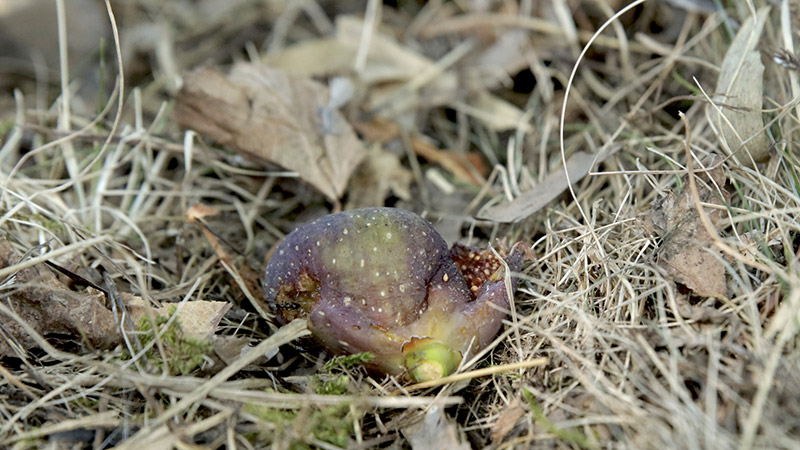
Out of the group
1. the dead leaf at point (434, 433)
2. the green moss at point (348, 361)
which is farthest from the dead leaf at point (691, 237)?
the green moss at point (348, 361)

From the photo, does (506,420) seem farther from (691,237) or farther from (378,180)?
(378,180)

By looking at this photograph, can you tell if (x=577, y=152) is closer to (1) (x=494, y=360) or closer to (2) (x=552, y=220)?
(2) (x=552, y=220)

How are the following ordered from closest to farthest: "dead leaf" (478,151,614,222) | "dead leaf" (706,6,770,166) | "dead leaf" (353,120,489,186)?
"dead leaf" (706,6,770,166), "dead leaf" (478,151,614,222), "dead leaf" (353,120,489,186)

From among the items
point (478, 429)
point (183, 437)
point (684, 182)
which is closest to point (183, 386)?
point (183, 437)

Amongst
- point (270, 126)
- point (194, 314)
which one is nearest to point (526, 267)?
point (194, 314)

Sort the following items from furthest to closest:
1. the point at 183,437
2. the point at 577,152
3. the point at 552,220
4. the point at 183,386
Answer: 1. the point at 577,152
2. the point at 552,220
3. the point at 183,386
4. the point at 183,437

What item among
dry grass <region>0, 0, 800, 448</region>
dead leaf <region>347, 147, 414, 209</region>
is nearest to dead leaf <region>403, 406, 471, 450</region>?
dry grass <region>0, 0, 800, 448</region>

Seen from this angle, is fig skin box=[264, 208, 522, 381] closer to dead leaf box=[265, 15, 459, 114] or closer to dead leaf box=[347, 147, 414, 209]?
dead leaf box=[347, 147, 414, 209]
